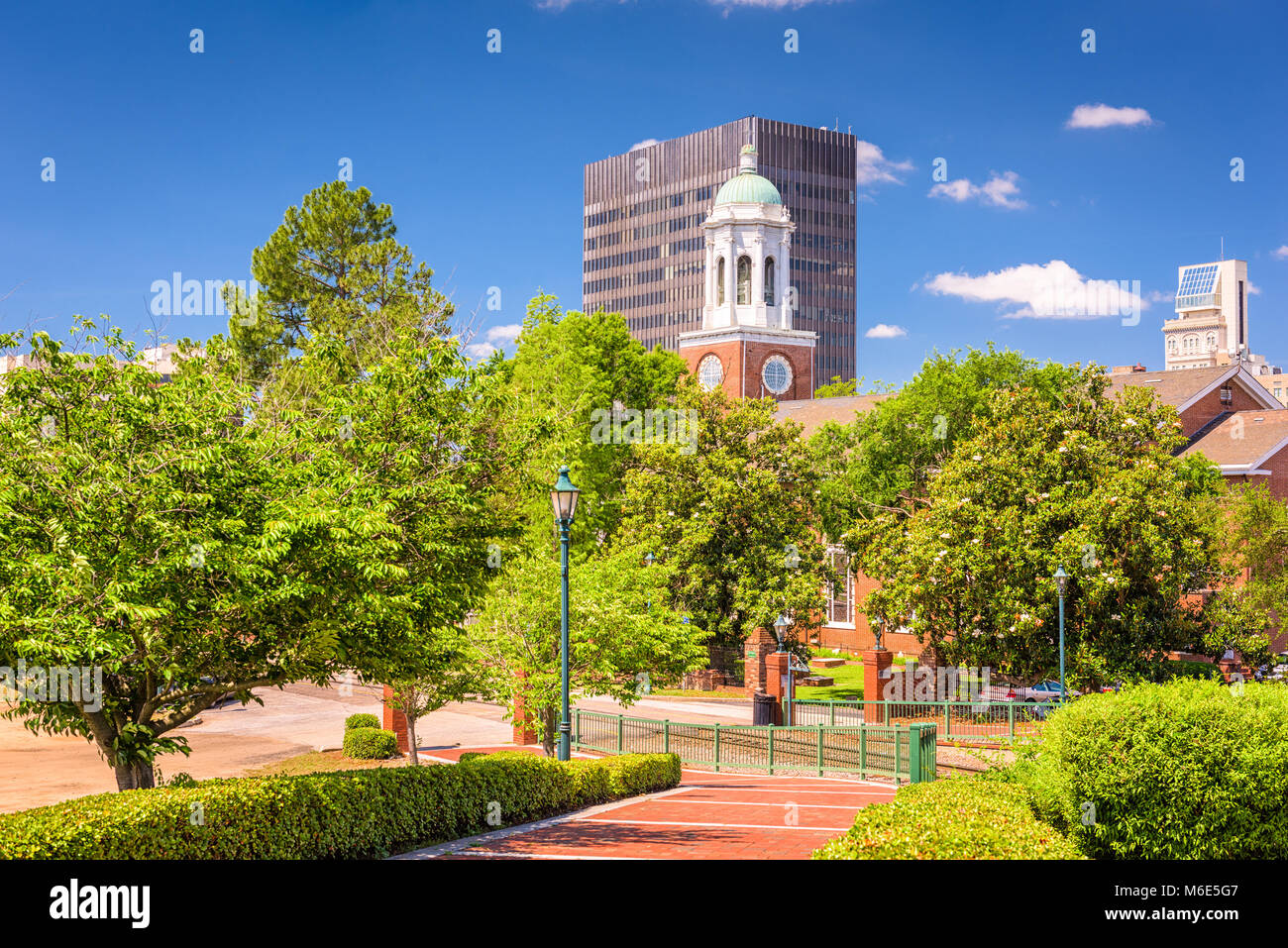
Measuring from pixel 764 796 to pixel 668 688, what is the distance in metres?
24.1

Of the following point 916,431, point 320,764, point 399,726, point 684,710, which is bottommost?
point 320,764

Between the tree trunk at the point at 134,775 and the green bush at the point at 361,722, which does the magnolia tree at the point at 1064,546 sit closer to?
the green bush at the point at 361,722

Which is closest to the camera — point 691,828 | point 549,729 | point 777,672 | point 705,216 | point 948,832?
point 948,832

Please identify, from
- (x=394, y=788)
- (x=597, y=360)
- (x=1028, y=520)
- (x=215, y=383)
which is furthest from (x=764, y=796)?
(x=597, y=360)

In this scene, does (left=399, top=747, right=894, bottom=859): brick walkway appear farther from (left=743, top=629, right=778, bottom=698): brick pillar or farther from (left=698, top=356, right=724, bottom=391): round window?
(left=698, top=356, right=724, bottom=391): round window

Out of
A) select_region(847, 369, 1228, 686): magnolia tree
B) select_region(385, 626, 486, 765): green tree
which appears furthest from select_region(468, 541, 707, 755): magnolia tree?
select_region(847, 369, 1228, 686): magnolia tree

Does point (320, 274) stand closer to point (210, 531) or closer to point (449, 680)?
point (449, 680)

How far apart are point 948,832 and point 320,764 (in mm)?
24195

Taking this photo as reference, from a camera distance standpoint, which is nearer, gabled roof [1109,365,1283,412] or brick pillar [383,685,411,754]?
brick pillar [383,685,411,754]

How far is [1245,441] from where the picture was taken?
47.2 m

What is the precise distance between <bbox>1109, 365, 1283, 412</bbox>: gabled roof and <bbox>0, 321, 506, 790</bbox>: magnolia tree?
3916 cm

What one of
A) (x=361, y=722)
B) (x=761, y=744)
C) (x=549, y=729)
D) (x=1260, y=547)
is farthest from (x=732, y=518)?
(x=549, y=729)

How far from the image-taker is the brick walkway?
13023 mm

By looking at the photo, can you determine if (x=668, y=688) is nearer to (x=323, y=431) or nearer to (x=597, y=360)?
(x=597, y=360)
